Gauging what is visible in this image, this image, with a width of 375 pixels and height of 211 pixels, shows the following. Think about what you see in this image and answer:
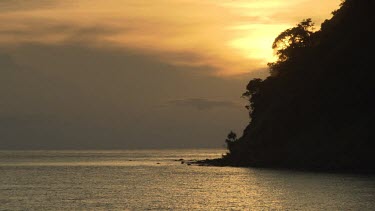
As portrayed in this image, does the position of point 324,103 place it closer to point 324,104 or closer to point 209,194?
point 324,104

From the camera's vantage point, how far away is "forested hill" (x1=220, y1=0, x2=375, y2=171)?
136m

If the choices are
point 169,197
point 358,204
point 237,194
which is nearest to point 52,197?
point 169,197

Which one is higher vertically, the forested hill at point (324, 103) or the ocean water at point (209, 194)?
the forested hill at point (324, 103)

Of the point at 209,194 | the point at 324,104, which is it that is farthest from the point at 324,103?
the point at 209,194

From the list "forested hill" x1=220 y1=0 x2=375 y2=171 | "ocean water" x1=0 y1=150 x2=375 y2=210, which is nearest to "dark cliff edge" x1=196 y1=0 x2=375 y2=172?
"forested hill" x1=220 y1=0 x2=375 y2=171

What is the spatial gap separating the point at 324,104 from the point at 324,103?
25cm

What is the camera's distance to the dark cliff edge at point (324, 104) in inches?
5359

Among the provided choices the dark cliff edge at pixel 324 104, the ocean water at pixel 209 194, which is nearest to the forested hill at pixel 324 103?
the dark cliff edge at pixel 324 104

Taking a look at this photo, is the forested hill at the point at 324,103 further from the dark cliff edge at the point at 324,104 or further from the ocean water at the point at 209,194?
the ocean water at the point at 209,194

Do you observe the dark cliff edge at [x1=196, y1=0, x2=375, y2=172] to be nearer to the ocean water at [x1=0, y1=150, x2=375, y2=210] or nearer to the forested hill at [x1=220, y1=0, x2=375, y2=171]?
the forested hill at [x1=220, y1=0, x2=375, y2=171]

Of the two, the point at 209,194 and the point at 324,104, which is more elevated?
the point at 324,104

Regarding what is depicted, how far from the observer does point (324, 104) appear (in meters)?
148

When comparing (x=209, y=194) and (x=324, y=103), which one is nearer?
(x=209, y=194)

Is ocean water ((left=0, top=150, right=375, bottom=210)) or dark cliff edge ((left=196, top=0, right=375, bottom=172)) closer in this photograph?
ocean water ((left=0, top=150, right=375, bottom=210))
